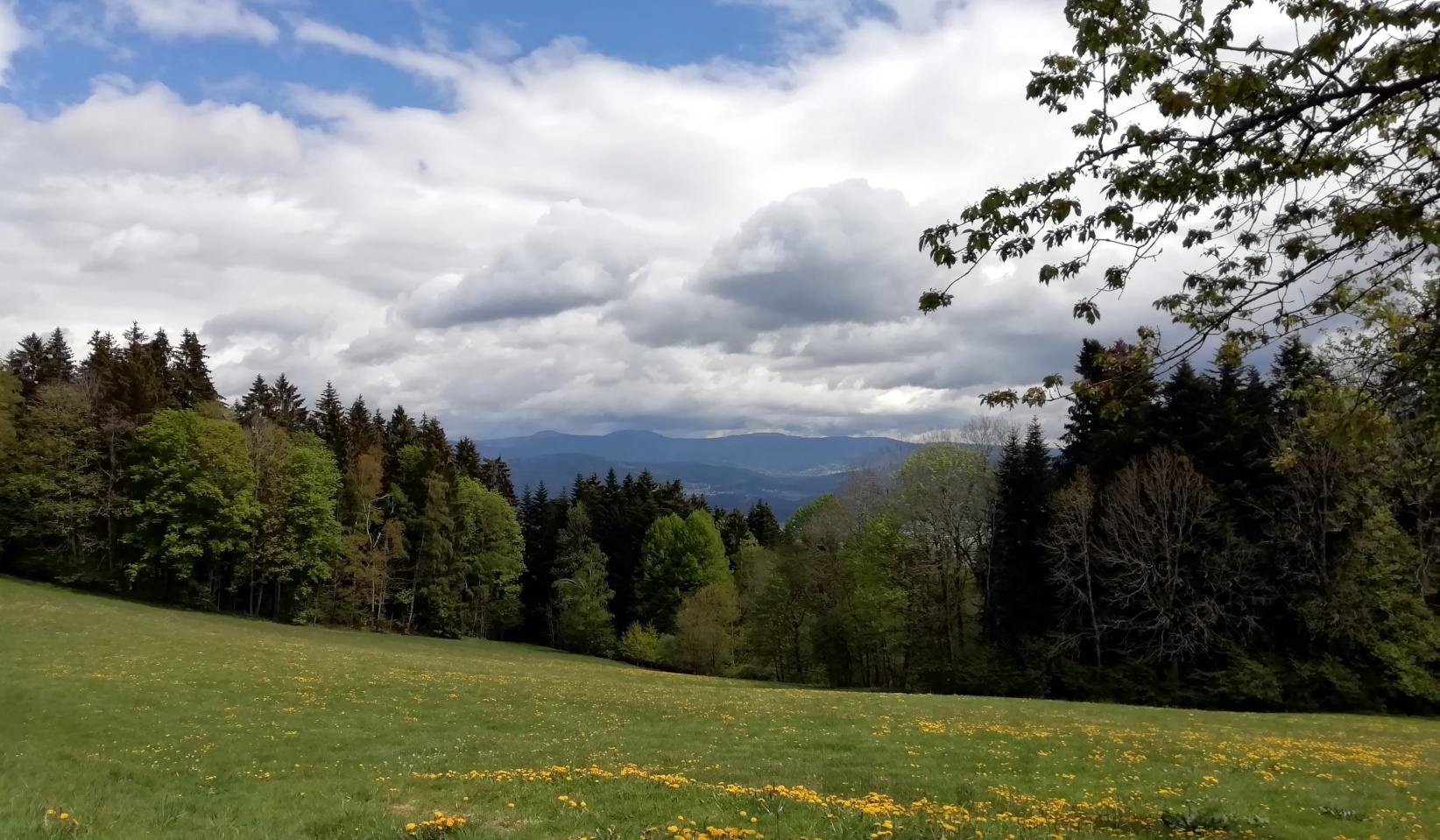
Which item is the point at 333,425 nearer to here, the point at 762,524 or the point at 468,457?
the point at 468,457

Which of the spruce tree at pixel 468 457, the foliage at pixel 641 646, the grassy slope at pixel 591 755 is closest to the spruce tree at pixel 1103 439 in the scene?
the grassy slope at pixel 591 755

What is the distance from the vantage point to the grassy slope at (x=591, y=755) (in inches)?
407

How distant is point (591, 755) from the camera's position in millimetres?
17141

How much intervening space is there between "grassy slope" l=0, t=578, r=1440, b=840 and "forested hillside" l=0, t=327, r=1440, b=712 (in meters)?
6.50

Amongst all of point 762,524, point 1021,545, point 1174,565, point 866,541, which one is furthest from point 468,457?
point 1174,565

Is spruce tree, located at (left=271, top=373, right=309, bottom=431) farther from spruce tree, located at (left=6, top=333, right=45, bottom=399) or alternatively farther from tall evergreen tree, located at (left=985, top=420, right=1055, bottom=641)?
tall evergreen tree, located at (left=985, top=420, right=1055, bottom=641)

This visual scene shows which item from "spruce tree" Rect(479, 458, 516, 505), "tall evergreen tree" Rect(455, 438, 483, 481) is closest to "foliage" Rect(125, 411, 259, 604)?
"tall evergreen tree" Rect(455, 438, 483, 481)

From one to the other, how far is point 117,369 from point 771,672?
5691 centimetres

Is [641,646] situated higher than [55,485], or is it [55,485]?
[55,485]

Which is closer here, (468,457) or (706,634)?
(706,634)

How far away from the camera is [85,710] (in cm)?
2061

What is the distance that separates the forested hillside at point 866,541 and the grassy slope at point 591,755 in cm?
650

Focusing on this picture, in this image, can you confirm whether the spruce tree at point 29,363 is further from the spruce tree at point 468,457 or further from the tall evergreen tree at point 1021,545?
the tall evergreen tree at point 1021,545

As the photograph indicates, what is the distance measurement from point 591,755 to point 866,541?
38950 millimetres
